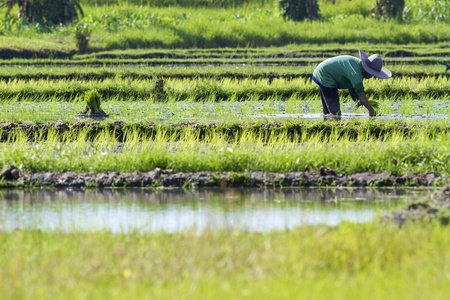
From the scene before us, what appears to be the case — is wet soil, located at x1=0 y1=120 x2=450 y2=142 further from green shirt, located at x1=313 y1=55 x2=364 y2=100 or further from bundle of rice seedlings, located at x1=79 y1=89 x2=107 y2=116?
bundle of rice seedlings, located at x1=79 y1=89 x2=107 y2=116

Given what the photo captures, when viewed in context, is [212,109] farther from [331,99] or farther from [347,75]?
[347,75]

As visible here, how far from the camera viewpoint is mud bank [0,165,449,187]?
21.7ft

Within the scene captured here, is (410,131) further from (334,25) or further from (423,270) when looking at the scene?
(334,25)

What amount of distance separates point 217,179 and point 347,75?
12.0ft

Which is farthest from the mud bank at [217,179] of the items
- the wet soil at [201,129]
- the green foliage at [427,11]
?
the green foliage at [427,11]

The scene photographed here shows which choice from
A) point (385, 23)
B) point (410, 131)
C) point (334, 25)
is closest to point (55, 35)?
point (334, 25)

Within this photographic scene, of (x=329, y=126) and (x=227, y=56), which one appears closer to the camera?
(x=329, y=126)

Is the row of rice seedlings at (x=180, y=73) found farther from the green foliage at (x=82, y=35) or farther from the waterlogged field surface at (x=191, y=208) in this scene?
the waterlogged field surface at (x=191, y=208)

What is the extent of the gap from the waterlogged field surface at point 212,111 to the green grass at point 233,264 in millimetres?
5991

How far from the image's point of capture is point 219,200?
596 centimetres

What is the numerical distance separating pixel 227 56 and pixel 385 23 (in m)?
8.70

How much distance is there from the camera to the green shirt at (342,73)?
930cm

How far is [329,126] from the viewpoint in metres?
9.49

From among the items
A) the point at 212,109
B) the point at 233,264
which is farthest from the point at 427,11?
the point at 233,264
